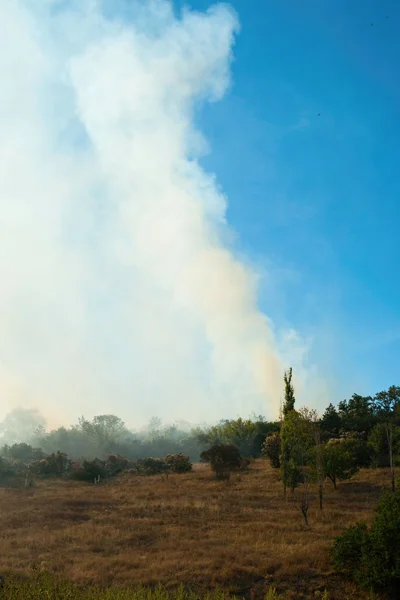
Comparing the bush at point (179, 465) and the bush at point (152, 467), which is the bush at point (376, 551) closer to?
the bush at point (179, 465)

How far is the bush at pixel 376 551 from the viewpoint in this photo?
13844mm

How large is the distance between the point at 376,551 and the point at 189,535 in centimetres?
968

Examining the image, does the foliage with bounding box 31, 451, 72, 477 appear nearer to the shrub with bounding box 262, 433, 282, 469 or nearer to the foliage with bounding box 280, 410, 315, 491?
the shrub with bounding box 262, 433, 282, 469

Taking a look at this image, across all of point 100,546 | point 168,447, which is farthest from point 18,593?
point 168,447

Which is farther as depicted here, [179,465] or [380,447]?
[179,465]

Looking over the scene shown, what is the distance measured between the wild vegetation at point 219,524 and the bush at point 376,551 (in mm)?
38

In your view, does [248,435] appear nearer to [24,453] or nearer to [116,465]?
[116,465]

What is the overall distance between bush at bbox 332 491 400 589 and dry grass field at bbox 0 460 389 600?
0.59 meters

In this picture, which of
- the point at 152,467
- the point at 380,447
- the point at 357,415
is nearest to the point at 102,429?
the point at 152,467

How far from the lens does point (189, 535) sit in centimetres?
2136

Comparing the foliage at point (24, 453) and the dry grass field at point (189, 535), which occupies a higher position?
the dry grass field at point (189, 535)

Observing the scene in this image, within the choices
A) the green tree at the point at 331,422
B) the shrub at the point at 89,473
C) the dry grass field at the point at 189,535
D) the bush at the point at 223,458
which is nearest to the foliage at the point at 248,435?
the green tree at the point at 331,422

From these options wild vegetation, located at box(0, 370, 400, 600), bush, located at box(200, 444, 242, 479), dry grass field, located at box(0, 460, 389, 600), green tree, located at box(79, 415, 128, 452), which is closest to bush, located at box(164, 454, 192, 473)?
wild vegetation, located at box(0, 370, 400, 600)

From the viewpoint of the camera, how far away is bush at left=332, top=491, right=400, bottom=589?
1384 centimetres
